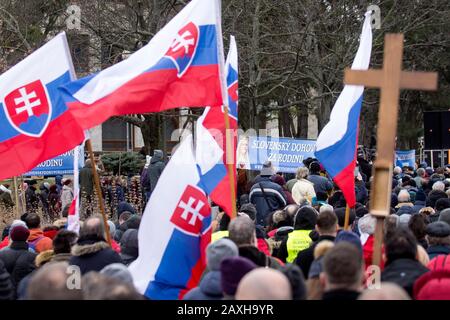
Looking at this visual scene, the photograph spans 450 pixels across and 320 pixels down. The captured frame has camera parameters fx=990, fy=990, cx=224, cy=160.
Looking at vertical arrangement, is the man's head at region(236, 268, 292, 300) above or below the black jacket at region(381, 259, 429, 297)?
above

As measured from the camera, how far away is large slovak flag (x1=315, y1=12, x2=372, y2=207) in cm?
984

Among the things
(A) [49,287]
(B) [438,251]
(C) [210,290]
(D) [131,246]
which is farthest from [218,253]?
(B) [438,251]

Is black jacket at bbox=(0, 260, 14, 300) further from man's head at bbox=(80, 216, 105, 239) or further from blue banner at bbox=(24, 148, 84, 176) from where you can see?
blue banner at bbox=(24, 148, 84, 176)

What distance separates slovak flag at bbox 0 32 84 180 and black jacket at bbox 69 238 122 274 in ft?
6.09

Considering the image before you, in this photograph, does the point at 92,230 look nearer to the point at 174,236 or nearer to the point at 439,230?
the point at 174,236

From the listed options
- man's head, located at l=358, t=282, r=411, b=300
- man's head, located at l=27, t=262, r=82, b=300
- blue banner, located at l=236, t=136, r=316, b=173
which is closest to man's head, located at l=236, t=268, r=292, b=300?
man's head, located at l=358, t=282, r=411, b=300

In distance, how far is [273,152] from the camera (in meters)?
19.2

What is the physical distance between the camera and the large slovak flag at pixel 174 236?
7.47m

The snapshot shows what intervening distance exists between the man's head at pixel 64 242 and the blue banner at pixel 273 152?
9.86 meters

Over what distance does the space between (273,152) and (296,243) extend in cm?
1033

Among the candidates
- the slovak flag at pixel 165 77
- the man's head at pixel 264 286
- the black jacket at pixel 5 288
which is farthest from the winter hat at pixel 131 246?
the man's head at pixel 264 286
